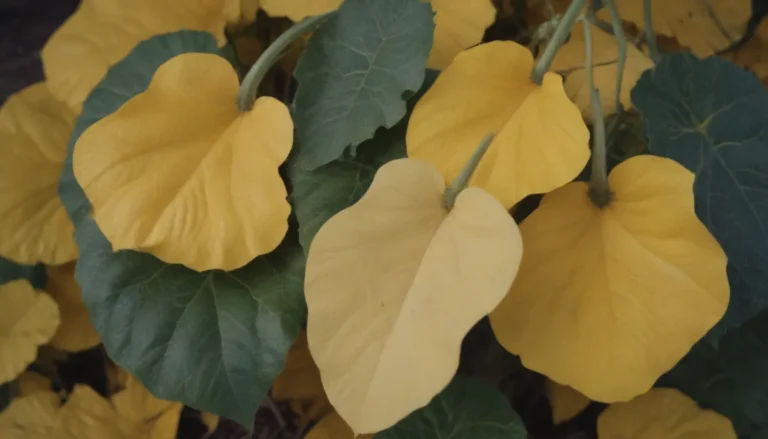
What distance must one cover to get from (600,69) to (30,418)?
2.29 feet

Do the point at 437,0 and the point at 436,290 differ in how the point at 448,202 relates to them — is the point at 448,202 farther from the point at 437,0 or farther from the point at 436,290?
the point at 437,0

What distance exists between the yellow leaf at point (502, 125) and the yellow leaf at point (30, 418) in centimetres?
52

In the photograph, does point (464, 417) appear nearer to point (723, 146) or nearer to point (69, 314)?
point (723, 146)

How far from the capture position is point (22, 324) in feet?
2.36

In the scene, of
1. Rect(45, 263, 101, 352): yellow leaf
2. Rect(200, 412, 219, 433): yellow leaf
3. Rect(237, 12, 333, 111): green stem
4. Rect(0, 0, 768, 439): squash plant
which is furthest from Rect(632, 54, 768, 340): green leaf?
Rect(45, 263, 101, 352): yellow leaf

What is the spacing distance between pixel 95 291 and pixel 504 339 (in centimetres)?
35

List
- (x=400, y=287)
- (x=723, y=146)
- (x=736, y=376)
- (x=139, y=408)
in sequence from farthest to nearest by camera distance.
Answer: (x=139, y=408) → (x=736, y=376) → (x=723, y=146) → (x=400, y=287)

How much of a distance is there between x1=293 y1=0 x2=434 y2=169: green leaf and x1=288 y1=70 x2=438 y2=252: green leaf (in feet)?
0.07

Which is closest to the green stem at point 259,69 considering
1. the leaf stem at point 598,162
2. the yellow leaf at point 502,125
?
the yellow leaf at point 502,125

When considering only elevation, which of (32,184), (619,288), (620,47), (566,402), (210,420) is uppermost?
(620,47)

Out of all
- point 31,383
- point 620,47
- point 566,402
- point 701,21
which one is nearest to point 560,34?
point 620,47

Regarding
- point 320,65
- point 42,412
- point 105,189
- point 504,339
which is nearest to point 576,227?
point 504,339

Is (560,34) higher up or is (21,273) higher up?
(560,34)

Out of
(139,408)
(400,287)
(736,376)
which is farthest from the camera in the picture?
(139,408)
